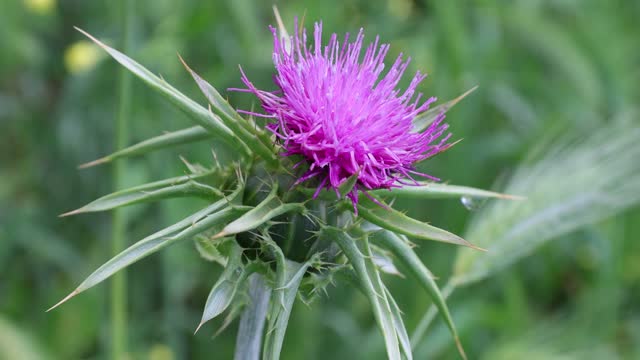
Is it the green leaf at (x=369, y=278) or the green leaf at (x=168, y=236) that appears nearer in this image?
the green leaf at (x=168, y=236)

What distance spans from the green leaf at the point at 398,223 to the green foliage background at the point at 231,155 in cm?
121

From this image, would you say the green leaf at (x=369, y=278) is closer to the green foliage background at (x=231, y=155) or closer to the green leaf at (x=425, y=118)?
the green leaf at (x=425, y=118)

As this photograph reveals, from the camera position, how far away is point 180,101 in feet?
5.50

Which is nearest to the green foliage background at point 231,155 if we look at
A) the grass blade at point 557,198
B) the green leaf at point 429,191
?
the grass blade at point 557,198

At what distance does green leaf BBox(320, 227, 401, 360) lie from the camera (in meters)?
1.63

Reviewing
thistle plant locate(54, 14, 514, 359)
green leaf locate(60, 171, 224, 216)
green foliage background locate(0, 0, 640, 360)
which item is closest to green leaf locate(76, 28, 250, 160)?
thistle plant locate(54, 14, 514, 359)

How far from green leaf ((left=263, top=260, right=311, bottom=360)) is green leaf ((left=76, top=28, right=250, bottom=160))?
0.31m

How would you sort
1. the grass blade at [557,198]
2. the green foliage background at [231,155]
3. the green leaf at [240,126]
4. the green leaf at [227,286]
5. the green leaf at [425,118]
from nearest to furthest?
the green leaf at [227,286], the green leaf at [240,126], the green leaf at [425,118], the grass blade at [557,198], the green foliage background at [231,155]

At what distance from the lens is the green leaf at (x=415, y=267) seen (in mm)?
1729

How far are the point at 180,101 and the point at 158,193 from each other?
196 mm

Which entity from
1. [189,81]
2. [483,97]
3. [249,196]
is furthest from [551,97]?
[249,196]

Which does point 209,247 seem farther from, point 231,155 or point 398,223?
point 231,155

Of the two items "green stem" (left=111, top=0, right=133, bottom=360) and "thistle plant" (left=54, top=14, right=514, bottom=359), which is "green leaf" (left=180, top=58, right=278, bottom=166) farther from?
"green stem" (left=111, top=0, right=133, bottom=360)

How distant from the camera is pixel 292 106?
1827 mm
